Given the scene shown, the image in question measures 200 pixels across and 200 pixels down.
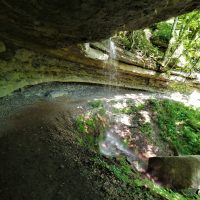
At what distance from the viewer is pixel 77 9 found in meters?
3.35

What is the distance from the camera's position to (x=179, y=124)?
1095 cm

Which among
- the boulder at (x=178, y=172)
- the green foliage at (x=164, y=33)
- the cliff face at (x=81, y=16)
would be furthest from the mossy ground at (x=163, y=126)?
the green foliage at (x=164, y=33)

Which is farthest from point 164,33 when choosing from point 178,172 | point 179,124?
point 178,172

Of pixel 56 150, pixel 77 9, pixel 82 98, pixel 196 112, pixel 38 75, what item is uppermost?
pixel 77 9

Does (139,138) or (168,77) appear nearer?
(139,138)

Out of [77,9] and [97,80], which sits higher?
[77,9]

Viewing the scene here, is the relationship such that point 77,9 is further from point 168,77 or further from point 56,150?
point 168,77

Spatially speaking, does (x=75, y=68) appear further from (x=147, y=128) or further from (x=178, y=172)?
(x=178, y=172)

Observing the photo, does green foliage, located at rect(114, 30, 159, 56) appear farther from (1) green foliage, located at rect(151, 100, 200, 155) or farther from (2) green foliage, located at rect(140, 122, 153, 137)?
(2) green foliage, located at rect(140, 122, 153, 137)

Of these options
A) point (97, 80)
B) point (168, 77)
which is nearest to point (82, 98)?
point (97, 80)

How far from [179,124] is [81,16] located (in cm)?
853

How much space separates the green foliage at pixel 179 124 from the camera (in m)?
9.95

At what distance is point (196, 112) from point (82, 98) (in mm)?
6098

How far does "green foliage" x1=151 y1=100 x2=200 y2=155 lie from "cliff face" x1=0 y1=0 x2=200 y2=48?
6419 millimetres
